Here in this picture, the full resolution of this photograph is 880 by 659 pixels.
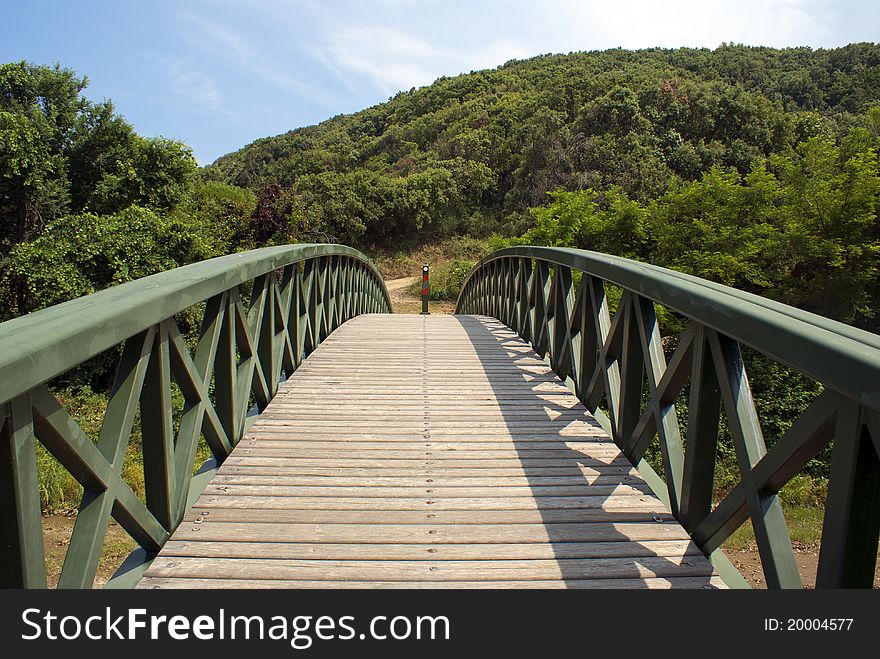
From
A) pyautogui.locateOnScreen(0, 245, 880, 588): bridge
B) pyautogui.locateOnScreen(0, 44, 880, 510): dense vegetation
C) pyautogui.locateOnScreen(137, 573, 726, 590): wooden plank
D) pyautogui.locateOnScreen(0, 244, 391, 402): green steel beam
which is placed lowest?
pyautogui.locateOnScreen(137, 573, 726, 590): wooden plank

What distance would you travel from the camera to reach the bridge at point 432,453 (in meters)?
1.37

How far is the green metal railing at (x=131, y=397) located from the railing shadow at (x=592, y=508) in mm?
1548

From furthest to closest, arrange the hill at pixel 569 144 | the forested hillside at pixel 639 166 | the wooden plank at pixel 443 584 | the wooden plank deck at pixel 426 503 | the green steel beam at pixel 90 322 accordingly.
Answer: the hill at pixel 569 144, the forested hillside at pixel 639 166, the wooden plank deck at pixel 426 503, the wooden plank at pixel 443 584, the green steel beam at pixel 90 322

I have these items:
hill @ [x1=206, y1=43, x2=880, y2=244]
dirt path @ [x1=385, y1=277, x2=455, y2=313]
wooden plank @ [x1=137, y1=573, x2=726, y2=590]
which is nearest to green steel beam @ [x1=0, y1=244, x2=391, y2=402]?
wooden plank @ [x1=137, y1=573, x2=726, y2=590]

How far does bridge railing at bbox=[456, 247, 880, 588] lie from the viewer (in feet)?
4.36

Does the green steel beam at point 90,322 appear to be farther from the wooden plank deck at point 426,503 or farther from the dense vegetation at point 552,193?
the dense vegetation at point 552,193

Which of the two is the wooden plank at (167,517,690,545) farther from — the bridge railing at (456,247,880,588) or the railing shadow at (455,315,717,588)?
the bridge railing at (456,247,880,588)

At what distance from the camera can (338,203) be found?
1232 inches

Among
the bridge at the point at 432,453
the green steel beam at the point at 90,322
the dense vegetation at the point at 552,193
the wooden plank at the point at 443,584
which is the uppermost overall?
the dense vegetation at the point at 552,193

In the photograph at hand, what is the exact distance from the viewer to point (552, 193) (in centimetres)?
1917

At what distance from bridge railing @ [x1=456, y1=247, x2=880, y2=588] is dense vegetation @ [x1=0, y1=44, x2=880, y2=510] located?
31.6 feet

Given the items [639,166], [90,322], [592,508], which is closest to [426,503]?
[592,508]

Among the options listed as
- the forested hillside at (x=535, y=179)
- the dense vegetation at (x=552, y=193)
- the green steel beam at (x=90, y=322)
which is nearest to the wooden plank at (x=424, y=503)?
the green steel beam at (x=90, y=322)
